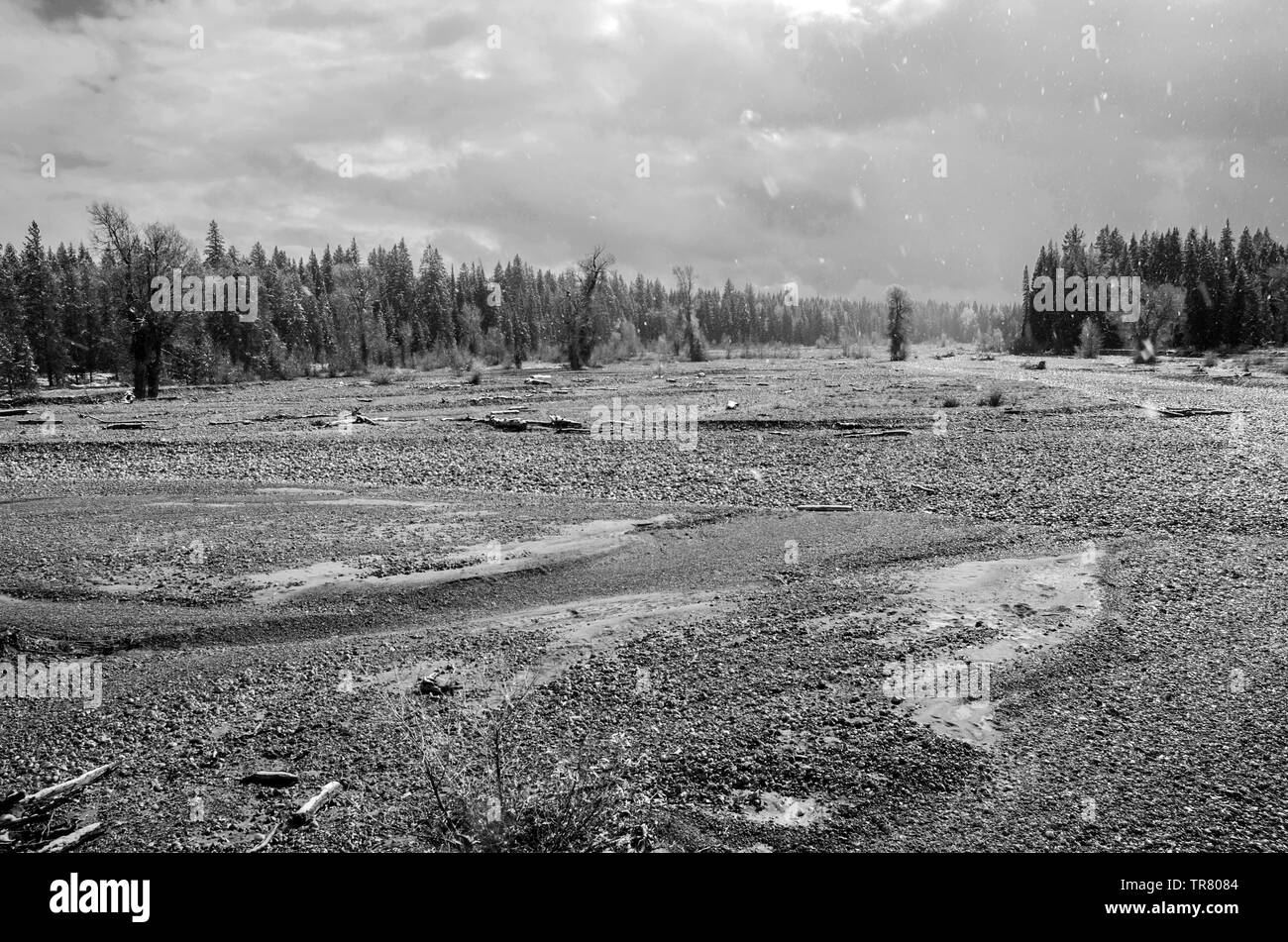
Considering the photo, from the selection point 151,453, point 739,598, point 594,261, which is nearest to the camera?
point 739,598

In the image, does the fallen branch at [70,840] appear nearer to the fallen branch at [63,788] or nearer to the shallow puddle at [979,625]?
the fallen branch at [63,788]

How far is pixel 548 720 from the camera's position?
6.43 meters

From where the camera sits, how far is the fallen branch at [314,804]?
201 inches

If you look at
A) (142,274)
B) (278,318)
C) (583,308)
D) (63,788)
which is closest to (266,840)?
(63,788)

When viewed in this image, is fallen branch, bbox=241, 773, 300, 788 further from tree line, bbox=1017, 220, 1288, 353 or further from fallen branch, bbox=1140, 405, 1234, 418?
tree line, bbox=1017, 220, 1288, 353

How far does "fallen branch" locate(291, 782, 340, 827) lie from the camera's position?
510 centimetres

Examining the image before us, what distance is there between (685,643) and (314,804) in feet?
12.6

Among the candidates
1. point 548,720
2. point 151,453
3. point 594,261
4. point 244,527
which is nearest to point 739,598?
point 548,720

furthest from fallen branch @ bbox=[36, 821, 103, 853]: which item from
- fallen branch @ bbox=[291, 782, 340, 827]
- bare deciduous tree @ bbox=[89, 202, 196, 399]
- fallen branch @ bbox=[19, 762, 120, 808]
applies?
bare deciduous tree @ bbox=[89, 202, 196, 399]

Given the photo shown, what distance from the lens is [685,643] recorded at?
8.01m

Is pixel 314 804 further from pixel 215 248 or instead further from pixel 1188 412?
pixel 215 248

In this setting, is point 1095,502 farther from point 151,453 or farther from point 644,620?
point 151,453

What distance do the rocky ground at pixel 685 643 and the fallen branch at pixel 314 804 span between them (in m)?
0.08

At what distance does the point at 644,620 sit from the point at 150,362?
156ft
